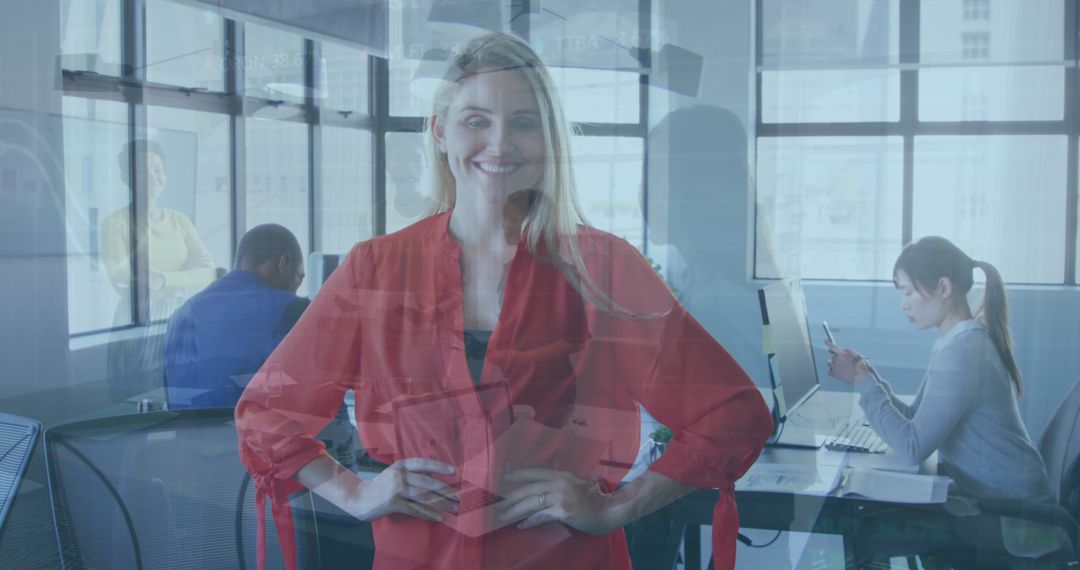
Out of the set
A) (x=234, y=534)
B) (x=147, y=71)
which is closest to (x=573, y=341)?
(x=234, y=534)

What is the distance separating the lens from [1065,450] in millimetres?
1007

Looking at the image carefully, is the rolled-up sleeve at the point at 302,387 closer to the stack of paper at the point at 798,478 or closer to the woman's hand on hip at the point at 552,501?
the woman's hand on hip at the point at 552,501

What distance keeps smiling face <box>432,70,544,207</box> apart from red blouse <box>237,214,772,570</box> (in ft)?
0.28

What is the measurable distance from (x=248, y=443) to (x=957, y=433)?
108 centimetres

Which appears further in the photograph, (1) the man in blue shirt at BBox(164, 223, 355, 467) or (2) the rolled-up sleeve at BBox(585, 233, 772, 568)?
(1) the man in blue shirt at BBox(164, 223, 355, 467)

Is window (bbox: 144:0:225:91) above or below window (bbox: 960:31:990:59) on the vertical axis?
above

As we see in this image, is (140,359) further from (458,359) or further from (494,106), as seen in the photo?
(494,106)

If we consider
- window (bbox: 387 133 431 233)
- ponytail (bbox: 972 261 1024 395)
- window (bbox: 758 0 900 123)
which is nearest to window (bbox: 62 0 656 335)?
window (bbox: 387 133 431 233)

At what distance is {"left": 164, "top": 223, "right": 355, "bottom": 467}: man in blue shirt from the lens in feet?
3.86

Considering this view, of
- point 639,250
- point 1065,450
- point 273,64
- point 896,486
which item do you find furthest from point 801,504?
point 273,64

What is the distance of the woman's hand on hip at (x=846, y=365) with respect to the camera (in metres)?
Result: 1.02

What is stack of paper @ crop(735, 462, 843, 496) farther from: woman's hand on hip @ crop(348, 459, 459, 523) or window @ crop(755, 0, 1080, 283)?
woman's hand on hip @ crop(348, 459, 459, 523)

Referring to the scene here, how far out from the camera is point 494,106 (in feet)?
3.40

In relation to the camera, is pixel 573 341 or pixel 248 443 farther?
pixel 248 443
